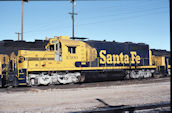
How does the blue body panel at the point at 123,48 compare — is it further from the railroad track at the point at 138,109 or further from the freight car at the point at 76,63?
the railroad track at the point at 138,109

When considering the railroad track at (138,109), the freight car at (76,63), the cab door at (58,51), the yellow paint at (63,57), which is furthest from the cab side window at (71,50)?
the railroad track at (138,109)

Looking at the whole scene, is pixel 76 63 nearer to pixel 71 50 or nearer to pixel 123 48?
pixel 71 50

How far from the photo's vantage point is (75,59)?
14.2 m

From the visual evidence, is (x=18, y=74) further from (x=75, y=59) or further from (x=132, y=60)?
(x=132, y=60)

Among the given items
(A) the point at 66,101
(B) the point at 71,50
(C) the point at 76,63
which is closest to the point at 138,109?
(A) the point at 66,101

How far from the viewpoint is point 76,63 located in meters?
14.2

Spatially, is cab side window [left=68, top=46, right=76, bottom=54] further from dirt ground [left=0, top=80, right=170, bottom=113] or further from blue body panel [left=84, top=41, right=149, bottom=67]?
dirt ground [left=0, top=80, right=170, bottom=113]

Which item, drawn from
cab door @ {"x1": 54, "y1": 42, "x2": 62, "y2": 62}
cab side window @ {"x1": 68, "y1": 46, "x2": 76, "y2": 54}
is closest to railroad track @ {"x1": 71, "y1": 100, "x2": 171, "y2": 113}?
cab door @ {"x1": 54, "y1": 42, "x2": 62, "y2": 62}

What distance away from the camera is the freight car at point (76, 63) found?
12789 mm

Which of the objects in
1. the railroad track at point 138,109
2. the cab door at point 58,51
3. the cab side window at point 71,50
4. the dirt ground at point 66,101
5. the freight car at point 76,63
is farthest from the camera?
the cab side window at point 71,50

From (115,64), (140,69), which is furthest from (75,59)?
(140,69)

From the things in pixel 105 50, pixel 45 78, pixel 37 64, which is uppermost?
pixel 105 50

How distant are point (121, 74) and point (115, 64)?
3.68ft

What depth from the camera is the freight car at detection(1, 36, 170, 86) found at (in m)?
12.8
